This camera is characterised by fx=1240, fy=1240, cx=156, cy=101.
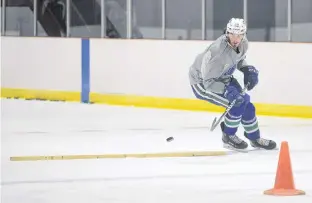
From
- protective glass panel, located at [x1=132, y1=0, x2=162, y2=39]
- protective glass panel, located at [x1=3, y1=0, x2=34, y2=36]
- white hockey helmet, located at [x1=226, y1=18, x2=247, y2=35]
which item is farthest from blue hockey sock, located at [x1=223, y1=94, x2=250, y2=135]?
protective glass panel, located at [x1=3, y1=0, x2=34, y2=36]

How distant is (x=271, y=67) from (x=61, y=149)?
452 centimetres

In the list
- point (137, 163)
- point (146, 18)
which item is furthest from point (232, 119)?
point (146, 18)

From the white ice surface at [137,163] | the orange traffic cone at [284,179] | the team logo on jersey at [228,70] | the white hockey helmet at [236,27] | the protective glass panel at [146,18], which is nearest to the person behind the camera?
the orange traffic cone at [284,179]

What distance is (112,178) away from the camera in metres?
9.77

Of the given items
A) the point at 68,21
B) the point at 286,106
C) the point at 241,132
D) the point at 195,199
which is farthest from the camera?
the point at 68,21

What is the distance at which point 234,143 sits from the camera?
11672mm

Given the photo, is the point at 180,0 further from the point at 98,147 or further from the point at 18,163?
the point at 18,163

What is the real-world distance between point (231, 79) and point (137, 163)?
1572 millimetres

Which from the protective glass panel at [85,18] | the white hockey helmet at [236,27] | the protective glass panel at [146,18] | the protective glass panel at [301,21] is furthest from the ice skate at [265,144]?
the protective glass panel at [85,18]

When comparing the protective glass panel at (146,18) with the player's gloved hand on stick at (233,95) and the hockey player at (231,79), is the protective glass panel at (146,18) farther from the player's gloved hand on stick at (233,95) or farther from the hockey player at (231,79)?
the player's gloved hand on stick at (233,95)

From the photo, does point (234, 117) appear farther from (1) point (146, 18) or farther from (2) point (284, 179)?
(1) point (146, 18)

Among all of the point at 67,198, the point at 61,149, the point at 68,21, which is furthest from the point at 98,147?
the point at 68,21

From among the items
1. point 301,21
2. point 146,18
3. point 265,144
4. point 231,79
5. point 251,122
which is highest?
point 146,18

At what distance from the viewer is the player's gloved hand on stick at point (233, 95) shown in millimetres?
11469
